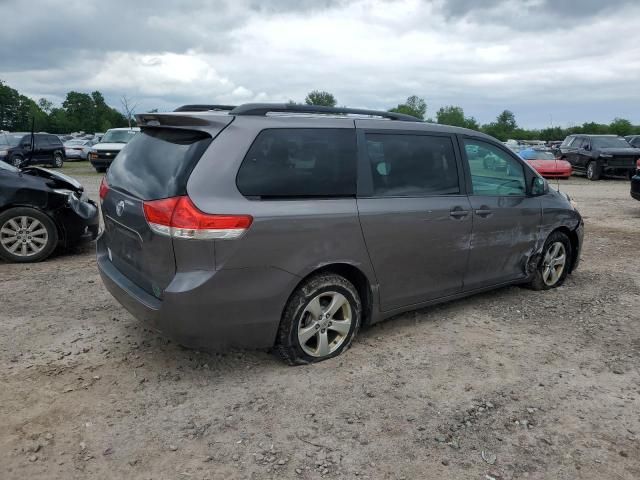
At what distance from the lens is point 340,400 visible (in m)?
3.23

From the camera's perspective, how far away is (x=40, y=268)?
19.9 ft

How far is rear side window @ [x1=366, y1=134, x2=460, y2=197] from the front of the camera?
12.6 feet

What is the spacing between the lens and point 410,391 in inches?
132

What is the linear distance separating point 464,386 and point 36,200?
5347mm

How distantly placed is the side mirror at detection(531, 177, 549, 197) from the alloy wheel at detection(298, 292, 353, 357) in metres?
2.41

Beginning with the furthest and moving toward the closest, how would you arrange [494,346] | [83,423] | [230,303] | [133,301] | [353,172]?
[494,346]
[353,172]
[133,301]
[230,303]
[83,423]

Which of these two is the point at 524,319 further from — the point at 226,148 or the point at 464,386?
the point at 226,148

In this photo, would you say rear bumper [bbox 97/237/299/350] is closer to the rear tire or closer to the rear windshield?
the rear windshield

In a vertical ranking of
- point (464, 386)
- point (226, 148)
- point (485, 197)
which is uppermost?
point (226, 148)

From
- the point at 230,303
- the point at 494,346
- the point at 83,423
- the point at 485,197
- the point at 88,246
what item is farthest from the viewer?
the point at 88,246

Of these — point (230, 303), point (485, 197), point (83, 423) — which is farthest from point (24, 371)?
point (485, 197)

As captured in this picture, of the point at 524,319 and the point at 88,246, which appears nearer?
the point at 524,319

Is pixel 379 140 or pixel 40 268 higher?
pixel 379 140

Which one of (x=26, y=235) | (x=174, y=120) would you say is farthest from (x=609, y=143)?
(x=174, y=120)
